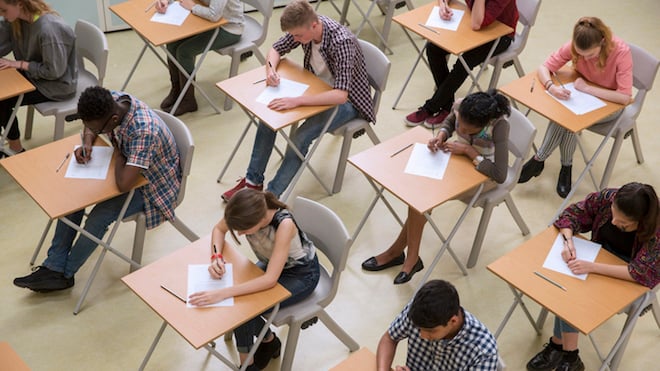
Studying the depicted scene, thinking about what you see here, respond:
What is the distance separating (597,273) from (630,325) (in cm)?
34

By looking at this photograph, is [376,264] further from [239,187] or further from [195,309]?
[195,309]

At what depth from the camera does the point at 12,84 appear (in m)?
5.06

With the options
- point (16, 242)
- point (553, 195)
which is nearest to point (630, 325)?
point (553, 195)

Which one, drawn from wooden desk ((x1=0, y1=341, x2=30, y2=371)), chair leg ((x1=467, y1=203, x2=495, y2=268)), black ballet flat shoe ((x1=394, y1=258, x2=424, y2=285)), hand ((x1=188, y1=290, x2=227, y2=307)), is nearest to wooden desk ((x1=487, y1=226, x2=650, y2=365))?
chair leg ((x1=467, y1=203, x2=495, y2=268))

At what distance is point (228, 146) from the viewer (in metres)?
5.84

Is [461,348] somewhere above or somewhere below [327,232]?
above

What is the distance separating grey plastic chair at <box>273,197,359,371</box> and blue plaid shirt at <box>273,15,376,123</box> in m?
1.12

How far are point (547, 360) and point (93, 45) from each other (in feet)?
10.6

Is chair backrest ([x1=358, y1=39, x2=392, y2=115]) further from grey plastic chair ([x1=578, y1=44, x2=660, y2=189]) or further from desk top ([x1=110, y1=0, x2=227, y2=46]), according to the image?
grey plastic chair ([x1=578, y1=44, x2=660, y2=189])

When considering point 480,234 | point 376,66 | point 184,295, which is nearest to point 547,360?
point 480,234

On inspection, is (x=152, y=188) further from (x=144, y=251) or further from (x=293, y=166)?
(x=293, y=166)

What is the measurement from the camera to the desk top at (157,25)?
217 inches

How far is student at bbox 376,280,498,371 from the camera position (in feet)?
10.1

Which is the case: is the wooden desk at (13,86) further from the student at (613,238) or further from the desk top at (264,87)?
the student at (613,238)
